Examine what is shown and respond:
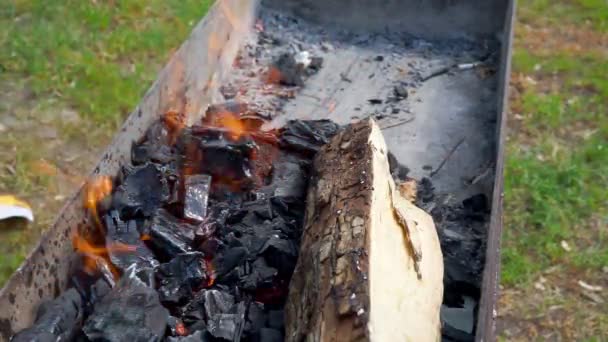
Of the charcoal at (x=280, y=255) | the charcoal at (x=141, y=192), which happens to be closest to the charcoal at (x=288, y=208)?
the charcoal at (x=280, y=255)

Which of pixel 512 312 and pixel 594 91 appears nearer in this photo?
pixel 512 312

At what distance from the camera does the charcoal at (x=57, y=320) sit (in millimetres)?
2168

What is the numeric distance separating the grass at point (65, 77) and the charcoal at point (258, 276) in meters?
1.62

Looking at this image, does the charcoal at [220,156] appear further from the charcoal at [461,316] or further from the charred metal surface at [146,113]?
the charcoal at [461,316]

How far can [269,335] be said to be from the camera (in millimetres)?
2279

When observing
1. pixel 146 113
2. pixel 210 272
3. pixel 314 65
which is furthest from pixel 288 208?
pixel 314 65

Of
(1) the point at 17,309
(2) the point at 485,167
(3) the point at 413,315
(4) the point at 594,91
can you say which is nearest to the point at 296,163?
(2) the point at 485,167

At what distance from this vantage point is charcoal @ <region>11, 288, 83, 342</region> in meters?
2.17

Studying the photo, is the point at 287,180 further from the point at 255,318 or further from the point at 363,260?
the point at 363,260

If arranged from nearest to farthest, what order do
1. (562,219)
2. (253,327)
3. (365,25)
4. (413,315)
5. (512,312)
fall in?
(413,315) → (253,327) → (512,312) → (562,219) → (365,25)

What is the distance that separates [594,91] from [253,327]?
3584 mm

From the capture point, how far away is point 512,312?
11.4ft

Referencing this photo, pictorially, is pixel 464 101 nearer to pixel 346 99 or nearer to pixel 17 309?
pixel 346 99

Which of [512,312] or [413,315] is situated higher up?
[413,315]
